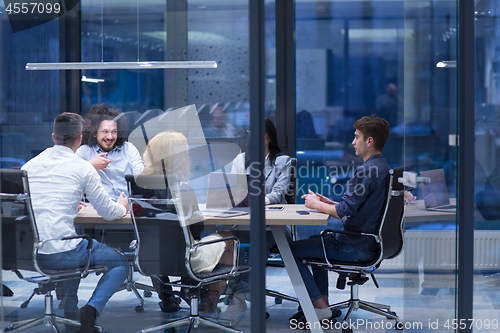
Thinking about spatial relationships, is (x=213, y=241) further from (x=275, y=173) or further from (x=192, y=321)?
(x=275, y=173)

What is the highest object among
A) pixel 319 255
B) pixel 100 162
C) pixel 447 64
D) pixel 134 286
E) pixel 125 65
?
pixel 125 65

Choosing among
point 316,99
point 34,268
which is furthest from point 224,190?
point 316,99

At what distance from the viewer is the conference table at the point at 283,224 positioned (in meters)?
3.22

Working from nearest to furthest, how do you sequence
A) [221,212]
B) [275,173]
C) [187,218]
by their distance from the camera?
[187,218] → [221,212] → [275,173]

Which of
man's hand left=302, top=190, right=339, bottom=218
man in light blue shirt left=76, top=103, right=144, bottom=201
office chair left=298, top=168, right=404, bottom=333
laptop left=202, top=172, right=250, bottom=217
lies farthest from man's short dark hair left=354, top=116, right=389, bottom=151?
man in light blue shirt left=76, top=103, right=144, bottom=201

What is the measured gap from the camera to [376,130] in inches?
140

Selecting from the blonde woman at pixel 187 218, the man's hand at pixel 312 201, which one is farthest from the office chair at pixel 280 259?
the blonde woman at pixel 187 218

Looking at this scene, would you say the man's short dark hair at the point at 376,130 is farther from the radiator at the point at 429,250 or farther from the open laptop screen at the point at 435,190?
the radiator at the point at 429,250

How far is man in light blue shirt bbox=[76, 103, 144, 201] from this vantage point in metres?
3.35

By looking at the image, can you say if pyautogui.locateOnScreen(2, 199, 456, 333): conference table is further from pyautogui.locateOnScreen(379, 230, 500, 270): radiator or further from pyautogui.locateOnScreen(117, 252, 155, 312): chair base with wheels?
pyautogui.locateOnScreen(117, 252, 155, 312): chair base with wheels

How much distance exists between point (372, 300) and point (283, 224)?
1331mm

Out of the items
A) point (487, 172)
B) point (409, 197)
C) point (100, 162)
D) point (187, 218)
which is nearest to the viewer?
point (409, 197)

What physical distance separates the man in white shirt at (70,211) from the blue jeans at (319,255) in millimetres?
1305

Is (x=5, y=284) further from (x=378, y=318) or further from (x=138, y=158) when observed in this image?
(x=378, y=318)
